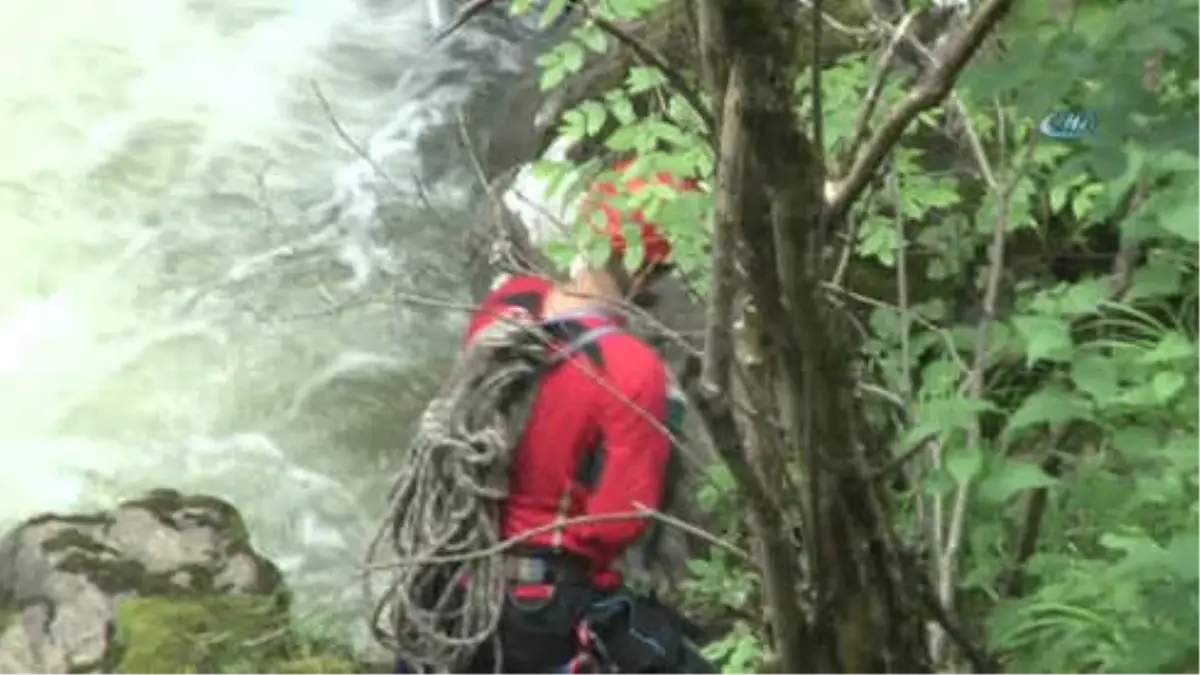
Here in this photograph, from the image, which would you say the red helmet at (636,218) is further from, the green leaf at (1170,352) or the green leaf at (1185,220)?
the green leaf at (1185,220)

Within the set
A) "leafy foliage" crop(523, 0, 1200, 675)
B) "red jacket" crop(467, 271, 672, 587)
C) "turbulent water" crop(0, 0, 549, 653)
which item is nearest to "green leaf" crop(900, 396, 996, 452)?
"leafy foliage" crop(523, 0, 1200, 675)

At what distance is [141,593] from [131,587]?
38mm

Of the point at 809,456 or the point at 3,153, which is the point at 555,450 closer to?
the point at 809,456

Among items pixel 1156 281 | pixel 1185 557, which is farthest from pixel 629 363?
pixel 1185 557

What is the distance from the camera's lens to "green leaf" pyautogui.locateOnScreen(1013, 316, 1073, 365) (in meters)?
2.40

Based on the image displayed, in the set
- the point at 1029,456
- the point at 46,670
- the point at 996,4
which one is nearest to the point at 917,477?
the point at 1029,456

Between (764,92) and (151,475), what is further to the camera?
(151,475)

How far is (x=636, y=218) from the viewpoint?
10.9 ft

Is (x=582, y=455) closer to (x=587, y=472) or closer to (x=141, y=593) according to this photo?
(x=587, y=472)

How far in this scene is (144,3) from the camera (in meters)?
10.0

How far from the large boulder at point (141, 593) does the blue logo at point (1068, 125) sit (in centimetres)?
279

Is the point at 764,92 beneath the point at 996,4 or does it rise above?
beneath

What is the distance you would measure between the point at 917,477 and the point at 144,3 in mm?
8203

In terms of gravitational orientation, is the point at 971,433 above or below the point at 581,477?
above
